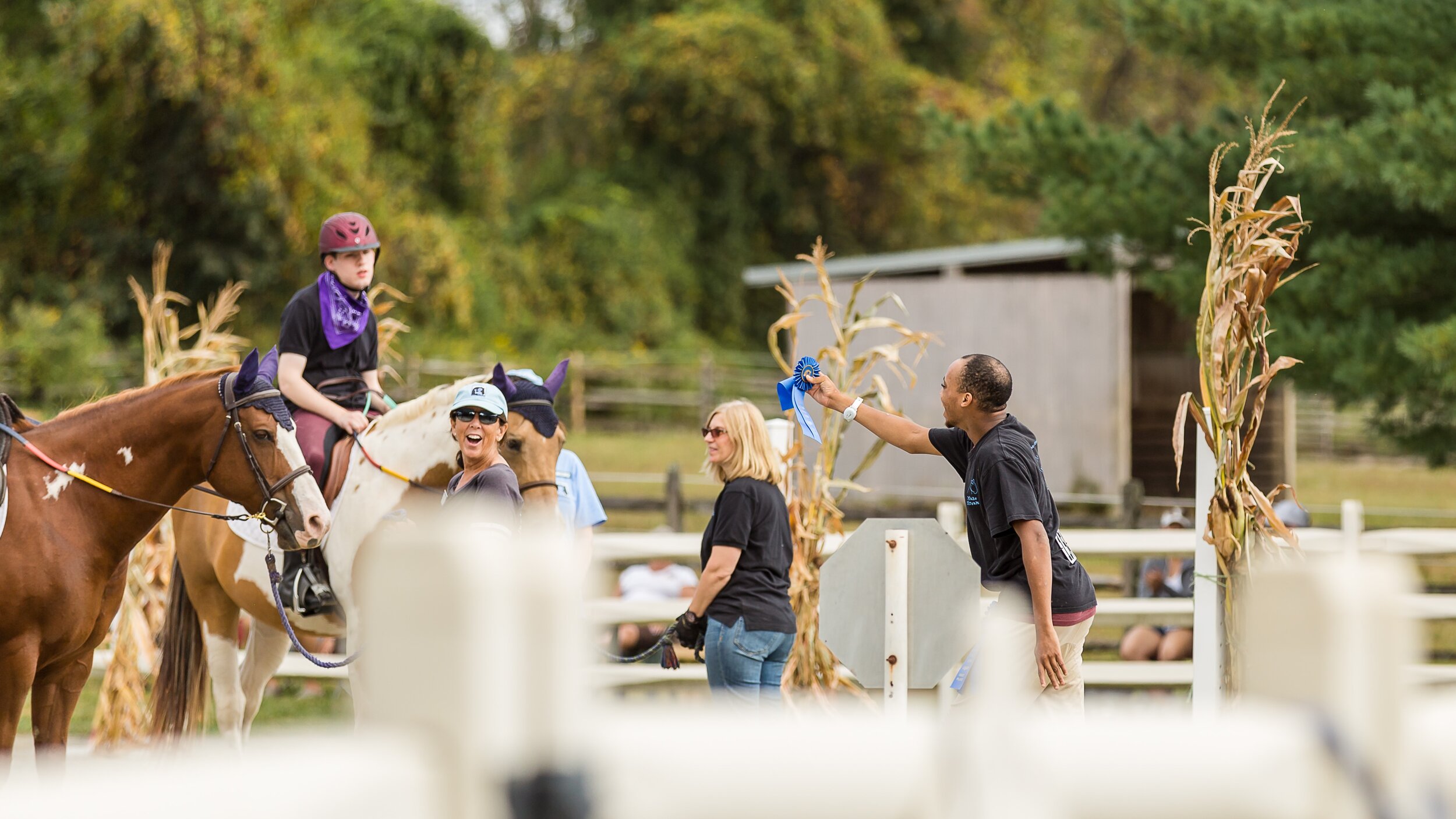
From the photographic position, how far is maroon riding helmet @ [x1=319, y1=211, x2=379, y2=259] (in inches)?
246

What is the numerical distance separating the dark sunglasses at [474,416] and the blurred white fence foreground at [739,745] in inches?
160

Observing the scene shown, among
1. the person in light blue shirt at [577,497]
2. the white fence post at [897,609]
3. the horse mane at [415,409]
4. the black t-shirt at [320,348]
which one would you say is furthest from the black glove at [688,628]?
the black t-shirt at [320,348]

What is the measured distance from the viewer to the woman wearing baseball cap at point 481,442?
15.8ft

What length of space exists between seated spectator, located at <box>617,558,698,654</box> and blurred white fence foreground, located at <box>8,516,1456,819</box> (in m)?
8.18

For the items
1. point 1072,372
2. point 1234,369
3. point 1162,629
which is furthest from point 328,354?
point 1072,372

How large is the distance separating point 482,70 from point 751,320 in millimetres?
9790

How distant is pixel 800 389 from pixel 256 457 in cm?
218

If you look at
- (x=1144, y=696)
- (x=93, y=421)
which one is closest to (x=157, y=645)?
(x=93, y=421)

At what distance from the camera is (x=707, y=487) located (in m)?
19.5

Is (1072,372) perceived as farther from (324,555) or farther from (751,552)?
(324,555)

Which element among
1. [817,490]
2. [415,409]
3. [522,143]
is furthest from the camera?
[522,143]

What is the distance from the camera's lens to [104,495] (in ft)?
17.5

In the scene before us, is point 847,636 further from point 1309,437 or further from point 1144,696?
point 1309,437

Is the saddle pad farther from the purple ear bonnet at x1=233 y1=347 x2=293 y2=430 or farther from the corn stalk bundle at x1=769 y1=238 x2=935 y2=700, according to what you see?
the corn stalk bundle at x1=769 y1=238 x2=935 y2=700
